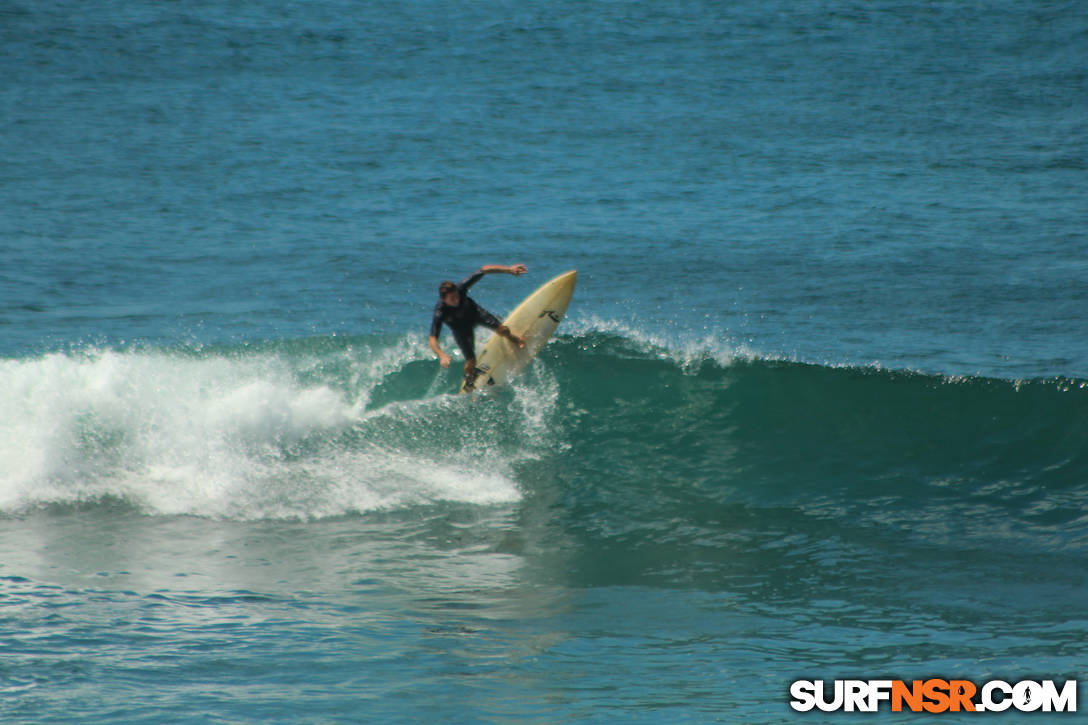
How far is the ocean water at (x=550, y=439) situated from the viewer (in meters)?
7.00

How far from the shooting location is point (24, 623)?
7543 mm

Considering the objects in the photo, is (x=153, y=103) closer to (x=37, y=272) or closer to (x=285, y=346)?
(x=37, y=272)

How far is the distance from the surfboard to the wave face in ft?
1.05

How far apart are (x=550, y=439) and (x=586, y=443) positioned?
391mm

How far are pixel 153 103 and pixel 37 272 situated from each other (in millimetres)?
19758

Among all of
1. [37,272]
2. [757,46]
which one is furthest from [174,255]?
[757,46]

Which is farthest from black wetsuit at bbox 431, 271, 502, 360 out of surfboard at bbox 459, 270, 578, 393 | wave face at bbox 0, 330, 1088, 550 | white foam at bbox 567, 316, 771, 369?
white foam at bbox 567, 316, 771, 369

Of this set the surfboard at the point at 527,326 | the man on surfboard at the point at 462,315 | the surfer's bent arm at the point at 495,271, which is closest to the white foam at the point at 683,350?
the surfboard at the point at 527,326

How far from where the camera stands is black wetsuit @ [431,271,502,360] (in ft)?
35.7

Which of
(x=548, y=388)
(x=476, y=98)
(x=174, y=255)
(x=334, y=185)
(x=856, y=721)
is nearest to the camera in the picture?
(x=856, y=721)

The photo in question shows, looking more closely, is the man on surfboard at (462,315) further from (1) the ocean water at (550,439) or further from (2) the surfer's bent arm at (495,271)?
(1) the ocean water at (550,439)

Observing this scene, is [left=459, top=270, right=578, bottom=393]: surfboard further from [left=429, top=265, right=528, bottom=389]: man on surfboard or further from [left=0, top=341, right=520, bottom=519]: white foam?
[left=0, top=341, right=520, bottom=519]: white foam

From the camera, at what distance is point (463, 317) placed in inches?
434

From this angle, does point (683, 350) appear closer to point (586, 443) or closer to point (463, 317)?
point (586, 443)
